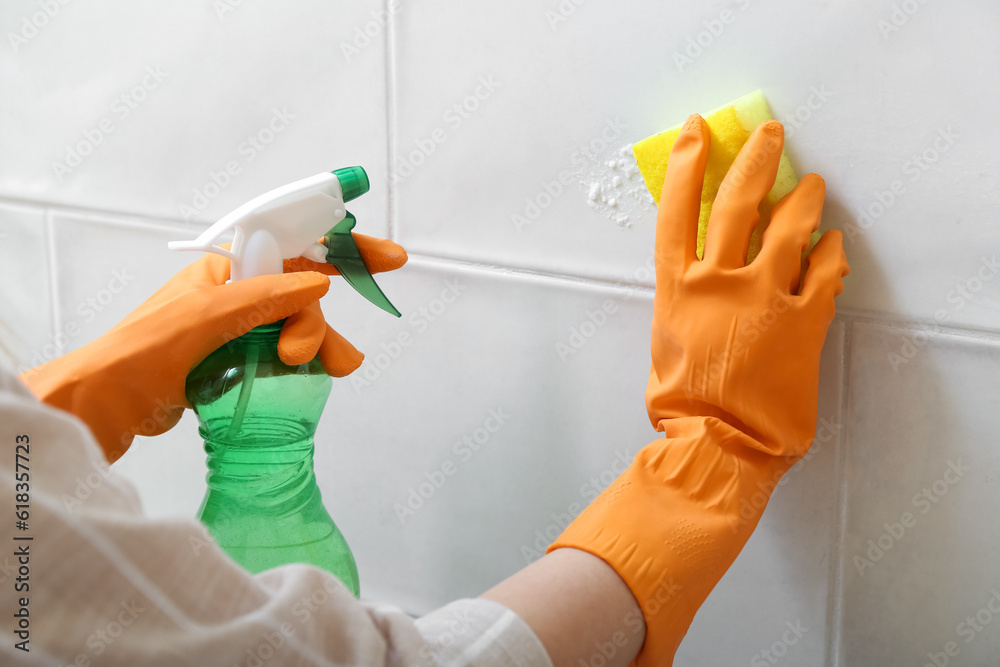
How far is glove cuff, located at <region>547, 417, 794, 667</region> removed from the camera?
453 mm

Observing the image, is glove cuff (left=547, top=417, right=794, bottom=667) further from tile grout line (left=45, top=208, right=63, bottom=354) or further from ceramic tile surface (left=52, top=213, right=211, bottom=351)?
tile grout line (left=45, top=208, right=63, bottom=354)

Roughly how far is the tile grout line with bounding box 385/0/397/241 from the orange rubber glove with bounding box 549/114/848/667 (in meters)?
0.24

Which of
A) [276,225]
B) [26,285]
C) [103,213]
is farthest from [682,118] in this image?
A: [26,285]

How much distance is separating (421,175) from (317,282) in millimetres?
188

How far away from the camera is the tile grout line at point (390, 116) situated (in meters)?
0.61

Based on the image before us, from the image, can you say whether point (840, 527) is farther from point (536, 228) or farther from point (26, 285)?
point (26, 285)

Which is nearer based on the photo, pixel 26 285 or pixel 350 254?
pixel 350 254

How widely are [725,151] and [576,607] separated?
289 millimetres

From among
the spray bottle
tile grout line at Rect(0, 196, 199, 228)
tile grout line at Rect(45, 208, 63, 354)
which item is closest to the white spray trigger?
the spray bottle

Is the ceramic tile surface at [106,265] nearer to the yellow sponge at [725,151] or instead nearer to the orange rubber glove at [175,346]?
the orange rubber glove at [175,346]

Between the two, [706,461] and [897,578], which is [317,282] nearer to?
[706,461]

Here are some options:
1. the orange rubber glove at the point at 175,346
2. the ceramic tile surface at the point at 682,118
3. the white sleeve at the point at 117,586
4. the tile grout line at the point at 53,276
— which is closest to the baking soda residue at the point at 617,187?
the ceramic tile surface at the point at 682,118

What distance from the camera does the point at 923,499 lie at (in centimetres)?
53

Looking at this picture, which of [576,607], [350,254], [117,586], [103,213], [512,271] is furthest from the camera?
[103,213]
